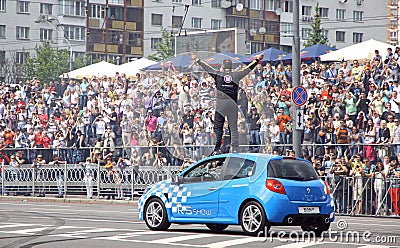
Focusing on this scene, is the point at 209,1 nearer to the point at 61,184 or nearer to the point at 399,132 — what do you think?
the point at 61,184

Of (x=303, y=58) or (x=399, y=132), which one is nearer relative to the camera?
(x=399, y=132)

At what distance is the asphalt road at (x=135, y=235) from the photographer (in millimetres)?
15319

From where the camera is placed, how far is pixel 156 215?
18.3m

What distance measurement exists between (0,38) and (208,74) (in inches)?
3142

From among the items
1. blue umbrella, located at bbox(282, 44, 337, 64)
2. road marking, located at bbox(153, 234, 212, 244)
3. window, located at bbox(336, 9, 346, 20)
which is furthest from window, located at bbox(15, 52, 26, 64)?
road marking, located at bbox(153, 234, 212, 244)

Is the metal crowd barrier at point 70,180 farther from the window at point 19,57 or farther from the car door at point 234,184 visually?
the window at point 19,57

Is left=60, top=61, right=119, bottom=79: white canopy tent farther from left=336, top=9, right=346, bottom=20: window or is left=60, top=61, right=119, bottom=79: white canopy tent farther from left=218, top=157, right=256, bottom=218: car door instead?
left=336, top=9, right=346, bottom=20: window

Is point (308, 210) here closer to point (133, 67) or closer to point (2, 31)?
point (133, 67)

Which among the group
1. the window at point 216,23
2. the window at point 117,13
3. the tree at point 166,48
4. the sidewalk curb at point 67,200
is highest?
the window at point 117,13

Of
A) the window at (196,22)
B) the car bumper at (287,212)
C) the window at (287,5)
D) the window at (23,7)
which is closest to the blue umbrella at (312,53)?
the car bumper at (287,212)

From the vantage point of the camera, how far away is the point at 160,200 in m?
18.3

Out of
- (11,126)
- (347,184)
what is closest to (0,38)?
(11,126)

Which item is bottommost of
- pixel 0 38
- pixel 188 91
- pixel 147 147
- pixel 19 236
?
pixel 19 236

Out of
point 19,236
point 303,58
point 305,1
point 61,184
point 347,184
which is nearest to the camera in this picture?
point 19,236
